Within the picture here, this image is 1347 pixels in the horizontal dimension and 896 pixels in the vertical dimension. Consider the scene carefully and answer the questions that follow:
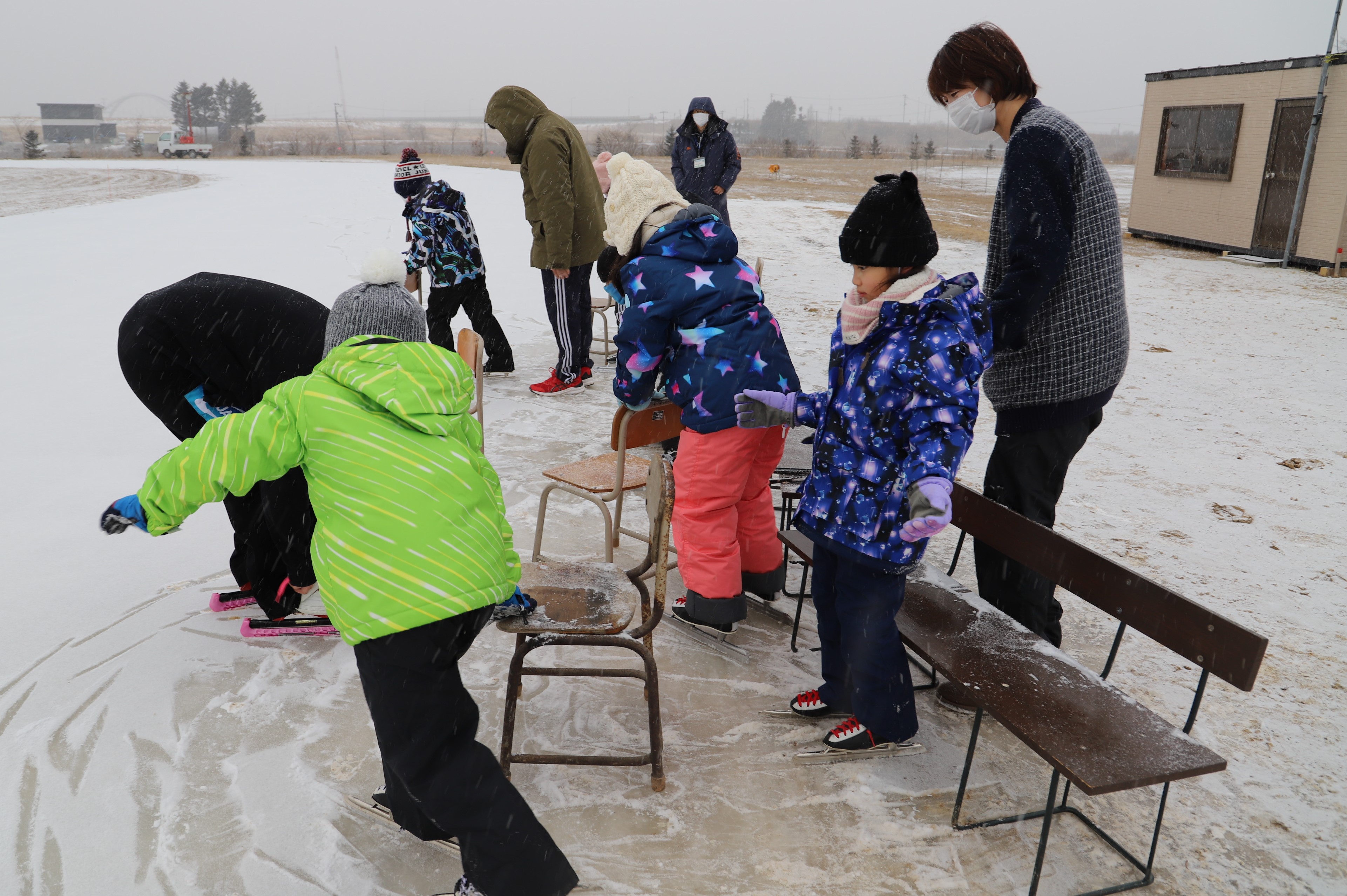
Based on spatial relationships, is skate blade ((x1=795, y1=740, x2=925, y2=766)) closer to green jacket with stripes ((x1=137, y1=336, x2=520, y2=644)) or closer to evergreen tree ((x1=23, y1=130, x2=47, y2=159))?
green jacket with stripes ((x1=137, y1=336, x2=520, y2=644))

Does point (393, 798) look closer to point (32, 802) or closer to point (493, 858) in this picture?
point (493, 858)

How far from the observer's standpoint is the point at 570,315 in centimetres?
609

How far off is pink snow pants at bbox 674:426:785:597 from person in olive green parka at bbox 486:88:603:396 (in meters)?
3.07

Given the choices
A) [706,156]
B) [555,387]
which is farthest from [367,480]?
[706,156]

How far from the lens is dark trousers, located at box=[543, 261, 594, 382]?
237 inches

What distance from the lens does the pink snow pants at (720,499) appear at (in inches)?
121

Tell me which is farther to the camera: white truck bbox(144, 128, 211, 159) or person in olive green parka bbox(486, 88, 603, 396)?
white truck bbox(144, 128, 211, 159)

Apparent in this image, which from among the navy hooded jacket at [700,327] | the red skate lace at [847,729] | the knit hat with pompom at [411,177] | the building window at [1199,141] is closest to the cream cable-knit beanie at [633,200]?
the navy hooded jacket at [700,327]

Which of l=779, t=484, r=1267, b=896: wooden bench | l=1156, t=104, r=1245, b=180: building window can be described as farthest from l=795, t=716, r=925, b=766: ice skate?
l=1156, t=104, r=1245, b=180: building window

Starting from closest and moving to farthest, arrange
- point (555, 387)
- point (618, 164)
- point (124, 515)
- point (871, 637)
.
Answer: point (124, 515)
point (871, 637)
point (618, 164)
point (555, 387)

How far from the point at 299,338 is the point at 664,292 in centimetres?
132

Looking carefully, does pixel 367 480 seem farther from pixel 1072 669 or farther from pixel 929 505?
pixel 1072 669

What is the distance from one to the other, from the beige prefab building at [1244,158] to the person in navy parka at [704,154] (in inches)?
340

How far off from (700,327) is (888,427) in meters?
0.99
